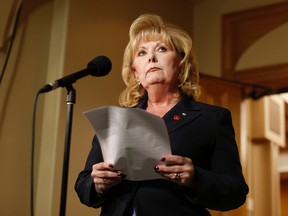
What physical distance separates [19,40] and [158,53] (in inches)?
58.2

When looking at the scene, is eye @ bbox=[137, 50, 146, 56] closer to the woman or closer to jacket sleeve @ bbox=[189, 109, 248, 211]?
the woman

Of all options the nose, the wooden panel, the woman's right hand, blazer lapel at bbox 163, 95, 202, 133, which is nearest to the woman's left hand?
the woman's right hand

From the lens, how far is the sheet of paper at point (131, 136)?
1.26 meters

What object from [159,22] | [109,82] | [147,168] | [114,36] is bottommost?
[147,168]

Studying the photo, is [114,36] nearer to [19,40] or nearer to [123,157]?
[19,40]

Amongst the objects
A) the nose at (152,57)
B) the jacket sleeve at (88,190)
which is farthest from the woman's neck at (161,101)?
the jacket sleeve at (88,190)

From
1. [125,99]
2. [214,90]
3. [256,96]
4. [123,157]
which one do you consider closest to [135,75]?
[125,99]

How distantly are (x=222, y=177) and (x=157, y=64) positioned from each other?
433mm

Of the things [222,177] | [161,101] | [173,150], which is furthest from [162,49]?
[222,177]

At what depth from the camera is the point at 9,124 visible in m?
2.74

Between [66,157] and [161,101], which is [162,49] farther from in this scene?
[66,157]

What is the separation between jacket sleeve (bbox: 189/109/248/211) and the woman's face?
213 mm

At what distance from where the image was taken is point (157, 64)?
1.61m

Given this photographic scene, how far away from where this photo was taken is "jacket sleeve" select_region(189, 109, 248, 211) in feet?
4.31
